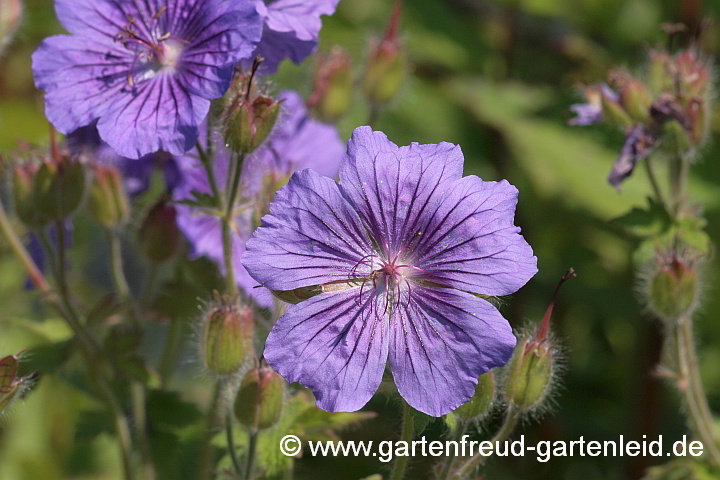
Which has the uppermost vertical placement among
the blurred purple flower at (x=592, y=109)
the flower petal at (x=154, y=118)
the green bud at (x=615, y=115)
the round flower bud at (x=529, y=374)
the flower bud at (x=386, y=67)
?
the flower bud at (x=386, y=67)

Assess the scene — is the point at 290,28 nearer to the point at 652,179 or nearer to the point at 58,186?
the point at 58,186

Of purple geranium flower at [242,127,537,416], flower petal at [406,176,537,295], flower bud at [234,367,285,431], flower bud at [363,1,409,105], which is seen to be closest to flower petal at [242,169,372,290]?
purple geranium flower at [242,127,537,416]

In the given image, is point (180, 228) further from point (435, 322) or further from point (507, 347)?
point (507, 347)

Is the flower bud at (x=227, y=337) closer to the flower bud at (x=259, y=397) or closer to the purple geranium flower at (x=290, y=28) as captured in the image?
the flower bud at (x=259, y=397)

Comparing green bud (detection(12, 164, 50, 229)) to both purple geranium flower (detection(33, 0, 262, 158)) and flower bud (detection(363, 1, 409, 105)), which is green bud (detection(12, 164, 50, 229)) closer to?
purple geranium flower (detection(33, 0, 262, 158))

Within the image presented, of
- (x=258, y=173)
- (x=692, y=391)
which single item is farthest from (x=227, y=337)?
(x=692, y=391)

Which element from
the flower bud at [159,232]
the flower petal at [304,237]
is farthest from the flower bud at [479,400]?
the flower bud at [159,232]

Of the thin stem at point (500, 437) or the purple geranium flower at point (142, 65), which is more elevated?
the purple geranium flower at point (142, 65)

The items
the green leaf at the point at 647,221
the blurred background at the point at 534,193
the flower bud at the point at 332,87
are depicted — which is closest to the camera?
the green leaf at the point at 647,221
